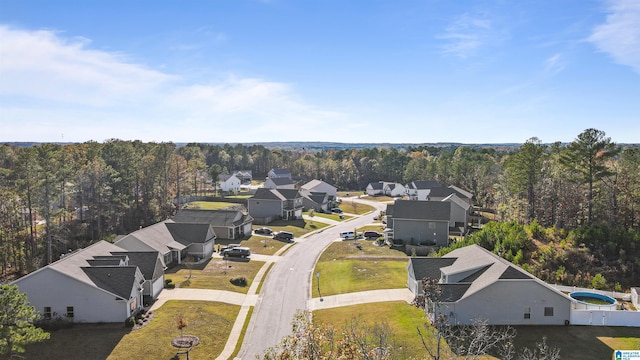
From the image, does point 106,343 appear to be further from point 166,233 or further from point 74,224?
point 74,224

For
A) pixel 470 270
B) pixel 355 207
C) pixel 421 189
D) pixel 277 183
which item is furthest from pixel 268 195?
pixel 470 270

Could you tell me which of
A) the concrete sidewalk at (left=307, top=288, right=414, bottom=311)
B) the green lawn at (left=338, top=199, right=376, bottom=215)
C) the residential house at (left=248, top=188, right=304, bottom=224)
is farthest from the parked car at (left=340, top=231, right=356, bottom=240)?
the green lawn at (left=338, top=199, right=376, bottom=215)

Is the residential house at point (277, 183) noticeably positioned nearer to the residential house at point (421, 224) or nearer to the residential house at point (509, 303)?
the residential house at point (421, 224)

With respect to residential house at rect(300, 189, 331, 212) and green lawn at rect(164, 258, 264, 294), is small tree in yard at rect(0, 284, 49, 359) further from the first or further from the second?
residential house at rect(300, 189, 331, 212)

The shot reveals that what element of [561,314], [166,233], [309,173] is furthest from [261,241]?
[309,173]

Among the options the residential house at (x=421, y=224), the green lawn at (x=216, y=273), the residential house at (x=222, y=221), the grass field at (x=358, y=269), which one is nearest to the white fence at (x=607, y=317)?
the grass field at (x=358, y=269)

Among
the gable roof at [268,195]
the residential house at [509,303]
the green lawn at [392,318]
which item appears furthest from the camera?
the gable roof at [268,195]
